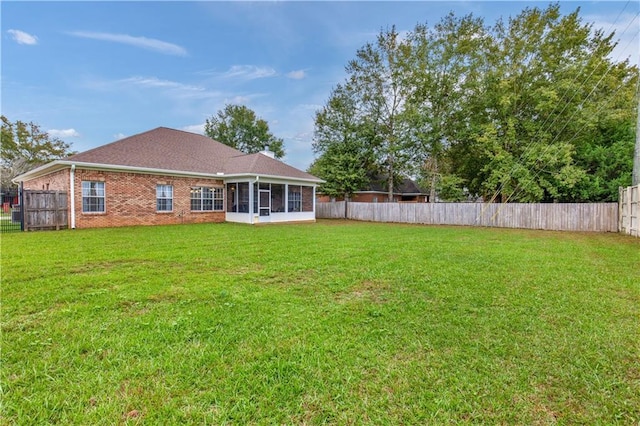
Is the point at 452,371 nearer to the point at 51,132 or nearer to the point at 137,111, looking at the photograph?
the point at 137,111

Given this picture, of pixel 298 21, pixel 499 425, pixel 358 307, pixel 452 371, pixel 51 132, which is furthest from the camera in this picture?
pixel 51 132

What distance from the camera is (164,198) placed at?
14.6 metres

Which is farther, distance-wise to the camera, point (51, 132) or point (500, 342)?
point (51, 132)

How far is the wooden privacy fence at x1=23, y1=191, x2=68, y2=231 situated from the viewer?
11.0m

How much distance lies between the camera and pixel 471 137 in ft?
64.1

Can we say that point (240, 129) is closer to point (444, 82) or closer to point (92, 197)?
point (444, 82)

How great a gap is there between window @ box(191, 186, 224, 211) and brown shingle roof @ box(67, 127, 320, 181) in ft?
3.28

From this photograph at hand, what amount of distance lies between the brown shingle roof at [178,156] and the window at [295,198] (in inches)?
33.9

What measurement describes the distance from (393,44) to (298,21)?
38.0ft

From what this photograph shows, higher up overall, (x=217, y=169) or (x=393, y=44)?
(x=393, y=44)

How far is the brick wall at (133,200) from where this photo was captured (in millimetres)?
12438

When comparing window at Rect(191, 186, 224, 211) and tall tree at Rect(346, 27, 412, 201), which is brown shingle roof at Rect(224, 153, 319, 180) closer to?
window at Rect(191, 186, 224, 211)

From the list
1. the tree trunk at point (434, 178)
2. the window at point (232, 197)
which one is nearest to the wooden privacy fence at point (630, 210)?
the tree trunk at point (434, 178)

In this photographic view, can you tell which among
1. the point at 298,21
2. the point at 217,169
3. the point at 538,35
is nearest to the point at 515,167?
the point at 538,35
